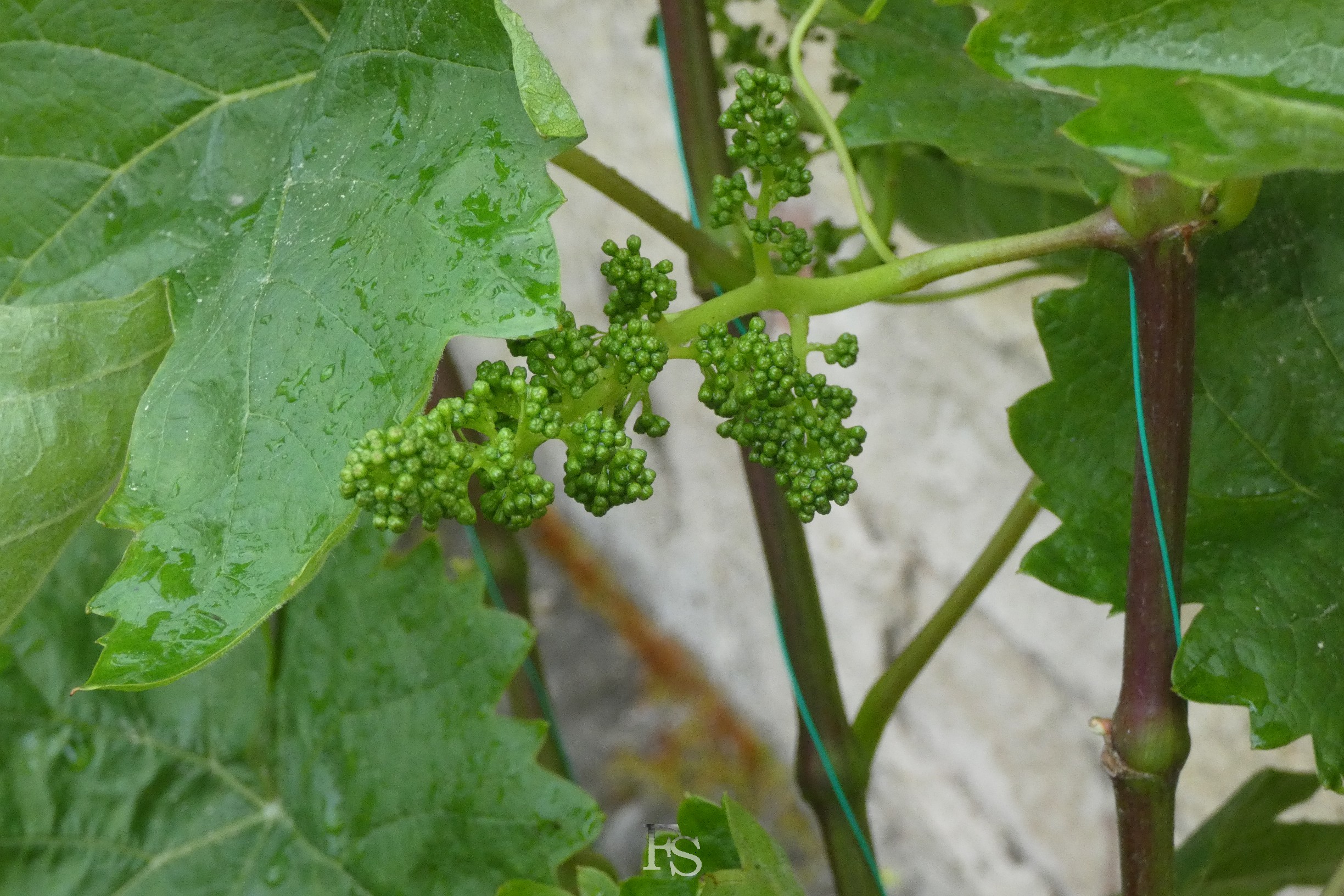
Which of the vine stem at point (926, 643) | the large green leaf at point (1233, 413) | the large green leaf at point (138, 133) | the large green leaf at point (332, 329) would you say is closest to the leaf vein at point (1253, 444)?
the large green leaf at point (1233, 413)

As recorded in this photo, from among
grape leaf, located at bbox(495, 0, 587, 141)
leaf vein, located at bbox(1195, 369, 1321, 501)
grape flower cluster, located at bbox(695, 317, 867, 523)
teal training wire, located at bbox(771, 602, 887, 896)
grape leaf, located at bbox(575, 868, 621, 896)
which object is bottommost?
grape leaf, located at bbox(575, 868, 621, 896)

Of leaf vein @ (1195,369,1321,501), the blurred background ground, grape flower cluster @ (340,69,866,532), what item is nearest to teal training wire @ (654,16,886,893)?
grape flower cluster @ (340,69,866,532)

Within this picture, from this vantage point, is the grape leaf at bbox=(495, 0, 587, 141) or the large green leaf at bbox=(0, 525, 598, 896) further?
the large green leaf at bbox=(0, 525, 598, 896)

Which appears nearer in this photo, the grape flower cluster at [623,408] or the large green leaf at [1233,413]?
the grape flower cluster at [623,408]

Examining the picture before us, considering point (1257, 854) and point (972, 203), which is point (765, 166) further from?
point (1257, 854)

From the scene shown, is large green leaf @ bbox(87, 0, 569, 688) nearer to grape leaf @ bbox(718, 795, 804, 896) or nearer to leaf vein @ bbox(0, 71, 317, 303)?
leaf vein @ bbox(0, 71, 317, 303)

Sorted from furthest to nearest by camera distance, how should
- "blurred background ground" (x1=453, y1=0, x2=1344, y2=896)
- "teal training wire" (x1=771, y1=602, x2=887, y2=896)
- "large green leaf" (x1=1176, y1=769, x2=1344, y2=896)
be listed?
"blurred background ground" (x1=453, y1=0, x2=1344, y2=896), "large green leaf" (x1=1176, y1=769, x2=1344, y2=896), "teal training wire" (x1=771, y1=602, x2=887, y2=896)

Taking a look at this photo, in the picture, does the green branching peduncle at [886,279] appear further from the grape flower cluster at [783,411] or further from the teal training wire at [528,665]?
the teal training wire at [528,665]

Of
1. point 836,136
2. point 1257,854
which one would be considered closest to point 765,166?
point 836,136
